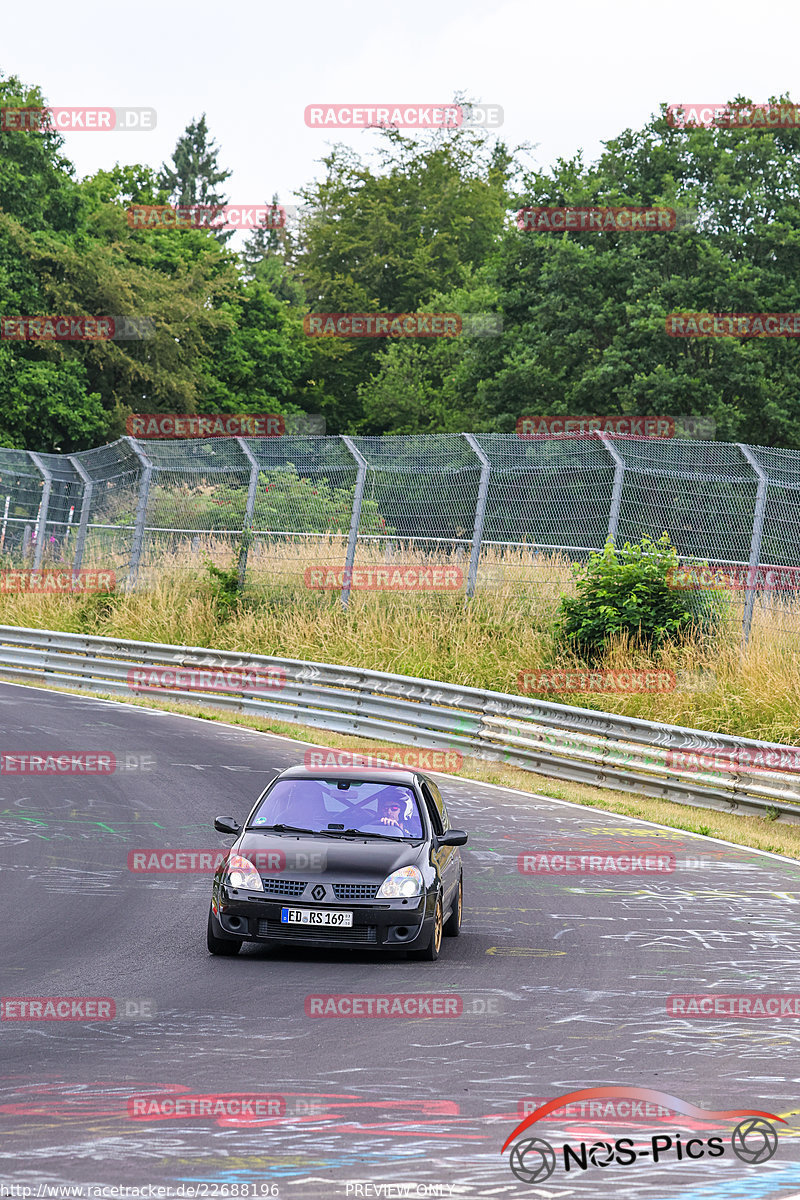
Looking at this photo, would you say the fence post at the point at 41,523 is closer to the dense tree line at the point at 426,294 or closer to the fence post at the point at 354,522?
the fence post at the point at 354,522

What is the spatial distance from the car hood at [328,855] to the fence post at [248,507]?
1698 cm

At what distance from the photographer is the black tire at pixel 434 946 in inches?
379

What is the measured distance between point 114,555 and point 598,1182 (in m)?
25.1

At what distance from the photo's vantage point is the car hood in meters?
9.62

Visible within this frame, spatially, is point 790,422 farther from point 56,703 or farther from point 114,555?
point 56,703

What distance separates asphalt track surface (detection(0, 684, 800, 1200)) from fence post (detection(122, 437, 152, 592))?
13926 millimetres

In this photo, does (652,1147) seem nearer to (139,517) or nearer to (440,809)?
(440,809)

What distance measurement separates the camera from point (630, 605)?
20.9 metres

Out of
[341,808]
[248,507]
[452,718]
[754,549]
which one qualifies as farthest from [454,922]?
[248,507]

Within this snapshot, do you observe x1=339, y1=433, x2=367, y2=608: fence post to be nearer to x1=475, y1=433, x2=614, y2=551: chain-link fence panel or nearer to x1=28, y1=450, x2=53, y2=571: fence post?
x1=475, y1=433, x2=614, y2=551: chain-link fence panel

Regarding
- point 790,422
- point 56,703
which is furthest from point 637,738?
point 790,422

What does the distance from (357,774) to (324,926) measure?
159 centimetres

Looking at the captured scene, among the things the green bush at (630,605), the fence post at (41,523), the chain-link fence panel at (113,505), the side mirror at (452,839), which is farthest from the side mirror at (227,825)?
the fence post at (41,523)

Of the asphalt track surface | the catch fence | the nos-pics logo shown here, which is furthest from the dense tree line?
the nos-pics logo
